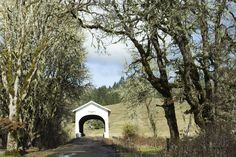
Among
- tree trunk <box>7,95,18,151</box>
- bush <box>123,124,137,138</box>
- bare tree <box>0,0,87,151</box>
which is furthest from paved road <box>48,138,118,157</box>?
bush <box>123,124,137,138</box>

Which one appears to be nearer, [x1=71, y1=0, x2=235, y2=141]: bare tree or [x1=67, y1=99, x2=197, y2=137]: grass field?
[x1=71, y1=0, x2=235, y2=141]: bare tree

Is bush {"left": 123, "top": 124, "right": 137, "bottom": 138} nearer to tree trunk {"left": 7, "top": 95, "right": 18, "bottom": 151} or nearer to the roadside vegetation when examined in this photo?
the roadside vegetation

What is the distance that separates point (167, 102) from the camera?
21734 millimetres

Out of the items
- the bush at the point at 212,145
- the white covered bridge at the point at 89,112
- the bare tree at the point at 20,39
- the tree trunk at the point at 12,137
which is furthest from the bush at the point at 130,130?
the bush at the point at 212,145

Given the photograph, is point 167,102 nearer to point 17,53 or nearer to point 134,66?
point 134,66

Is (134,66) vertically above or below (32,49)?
below

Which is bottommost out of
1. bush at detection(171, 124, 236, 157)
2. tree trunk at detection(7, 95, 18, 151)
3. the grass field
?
bush at detection(171, 124, 236, 157)

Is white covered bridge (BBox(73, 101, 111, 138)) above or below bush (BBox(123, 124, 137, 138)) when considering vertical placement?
above

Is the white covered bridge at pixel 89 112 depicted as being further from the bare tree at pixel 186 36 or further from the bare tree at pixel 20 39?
the bare tree at pixel 186 36

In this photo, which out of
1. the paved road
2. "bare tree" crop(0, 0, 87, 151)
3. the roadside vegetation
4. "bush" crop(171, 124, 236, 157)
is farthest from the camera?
"bare tree" crop(0, 0, 87, 151)

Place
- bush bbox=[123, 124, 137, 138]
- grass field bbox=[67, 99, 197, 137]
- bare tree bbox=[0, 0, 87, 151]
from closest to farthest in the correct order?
bare tree bbox=[0, 0, 87, 151]
bush bbox=[123, 124, 137, 138]
grass field bbox=[67, 99, 197, 137]

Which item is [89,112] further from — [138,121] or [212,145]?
[212,145]

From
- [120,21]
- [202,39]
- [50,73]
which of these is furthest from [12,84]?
[202,39]

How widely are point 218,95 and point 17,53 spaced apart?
17.9 m
